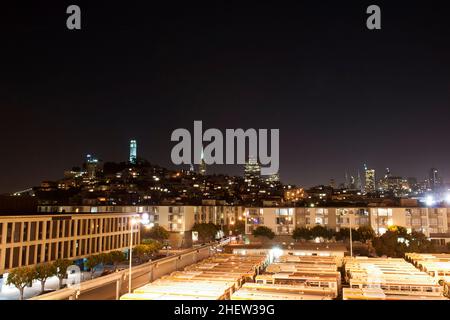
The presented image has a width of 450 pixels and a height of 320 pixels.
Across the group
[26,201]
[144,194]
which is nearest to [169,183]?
[144,194]

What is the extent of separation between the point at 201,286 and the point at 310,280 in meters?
5.08

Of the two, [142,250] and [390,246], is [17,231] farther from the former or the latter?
[390,246]

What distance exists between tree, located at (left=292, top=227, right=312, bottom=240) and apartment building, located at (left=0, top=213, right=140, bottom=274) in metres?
17.1

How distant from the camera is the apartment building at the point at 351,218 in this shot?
40.5 metres

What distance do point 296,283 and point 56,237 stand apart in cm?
1846

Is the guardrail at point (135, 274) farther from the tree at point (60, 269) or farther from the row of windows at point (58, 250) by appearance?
the row of windows at point (58, 250)

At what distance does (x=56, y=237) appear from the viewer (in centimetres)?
2656

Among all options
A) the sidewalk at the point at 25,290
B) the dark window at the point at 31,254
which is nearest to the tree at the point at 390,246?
the sidewalk at the point at 25,290

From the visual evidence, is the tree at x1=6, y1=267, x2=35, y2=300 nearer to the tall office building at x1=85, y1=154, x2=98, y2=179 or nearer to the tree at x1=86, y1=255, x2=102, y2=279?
the tree at x1=86, y1=255, x2=102, y2=279

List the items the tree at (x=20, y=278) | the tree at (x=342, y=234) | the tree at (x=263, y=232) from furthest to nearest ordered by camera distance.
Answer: the tree at (x=263, y=232) → the tree at (x=342, y=234) → the tree at (x=20, y=278)

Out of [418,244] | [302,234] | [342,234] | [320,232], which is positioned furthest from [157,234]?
[418,244]

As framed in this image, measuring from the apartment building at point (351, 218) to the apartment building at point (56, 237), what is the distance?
15691mm
